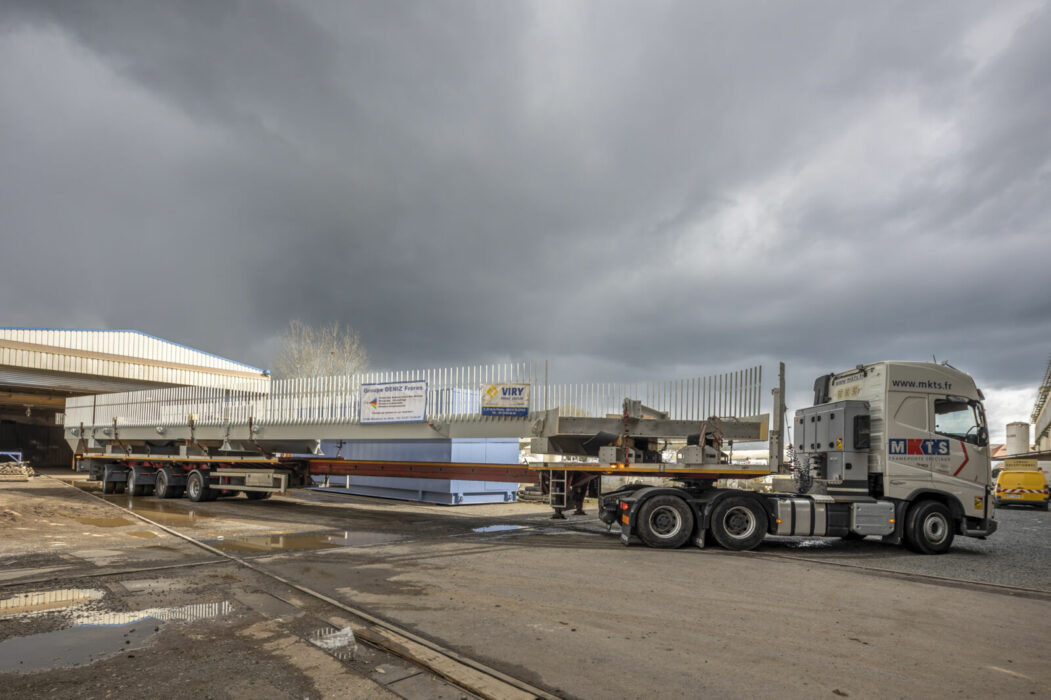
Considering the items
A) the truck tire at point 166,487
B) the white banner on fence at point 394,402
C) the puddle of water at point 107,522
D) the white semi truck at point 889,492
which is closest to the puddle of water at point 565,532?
the white semi truck at point 889,492

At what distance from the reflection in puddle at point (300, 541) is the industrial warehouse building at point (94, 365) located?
698 inches

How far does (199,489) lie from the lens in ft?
68.0

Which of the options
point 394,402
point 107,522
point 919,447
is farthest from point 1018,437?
point 107,522

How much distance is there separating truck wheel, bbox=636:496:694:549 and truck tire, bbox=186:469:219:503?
48.8 feet

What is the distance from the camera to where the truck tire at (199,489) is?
20609 millimetres

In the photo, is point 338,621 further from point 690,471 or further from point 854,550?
point 854,550

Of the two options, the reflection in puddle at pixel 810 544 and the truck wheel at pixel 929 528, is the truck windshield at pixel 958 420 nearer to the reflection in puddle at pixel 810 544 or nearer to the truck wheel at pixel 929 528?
the truck wheel at pixel 929 528

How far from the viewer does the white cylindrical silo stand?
53250 millimetres

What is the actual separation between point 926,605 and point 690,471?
17.0 feet

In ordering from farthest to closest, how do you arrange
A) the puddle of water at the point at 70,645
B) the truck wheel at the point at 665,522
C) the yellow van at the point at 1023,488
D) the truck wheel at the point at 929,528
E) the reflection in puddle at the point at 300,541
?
the yellow van at the point at 1023,488 → the truck wheel at the point at 665,522 → the truck wheel at the point at 929,528 → the reflection in puddle at the point at 300,541 → the puddle of water at the point at 70,645

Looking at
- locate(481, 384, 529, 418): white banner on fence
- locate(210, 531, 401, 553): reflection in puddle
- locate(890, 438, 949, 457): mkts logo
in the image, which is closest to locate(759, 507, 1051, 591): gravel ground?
locate(890, 438, 949, 457): mkts logo

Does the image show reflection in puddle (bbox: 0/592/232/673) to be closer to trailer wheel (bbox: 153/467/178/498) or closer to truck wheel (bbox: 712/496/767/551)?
truck wheel (bbox: 712/496/767/551)

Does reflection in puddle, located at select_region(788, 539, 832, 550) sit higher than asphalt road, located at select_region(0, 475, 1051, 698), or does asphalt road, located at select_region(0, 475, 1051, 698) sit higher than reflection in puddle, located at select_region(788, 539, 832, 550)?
asphalt road, located at select_region(0, 475, 1051, 698)

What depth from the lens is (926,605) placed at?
750 centimetres
